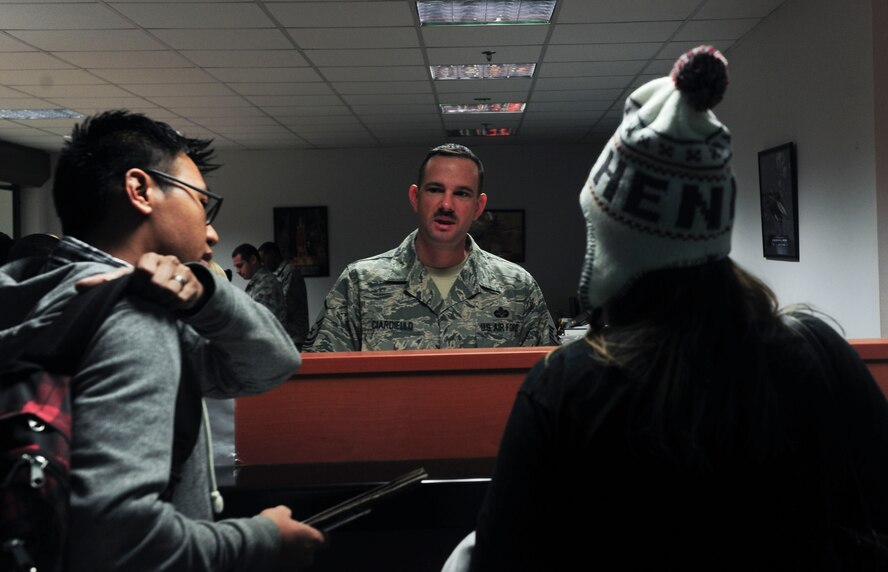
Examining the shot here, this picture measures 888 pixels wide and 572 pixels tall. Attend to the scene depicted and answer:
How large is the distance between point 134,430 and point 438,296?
1.67 meters

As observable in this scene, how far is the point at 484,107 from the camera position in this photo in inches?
303

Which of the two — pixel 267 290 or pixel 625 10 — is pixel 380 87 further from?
pixel 625 10

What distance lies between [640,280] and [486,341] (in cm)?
159

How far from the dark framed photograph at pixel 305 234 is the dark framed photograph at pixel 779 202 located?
21.6 ft

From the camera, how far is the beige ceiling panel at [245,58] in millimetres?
5402

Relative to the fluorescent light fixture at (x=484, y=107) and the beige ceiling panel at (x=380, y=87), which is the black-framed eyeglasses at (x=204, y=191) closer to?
the beige ceiling panel at (x=380, y=87)

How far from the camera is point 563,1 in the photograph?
4441mm

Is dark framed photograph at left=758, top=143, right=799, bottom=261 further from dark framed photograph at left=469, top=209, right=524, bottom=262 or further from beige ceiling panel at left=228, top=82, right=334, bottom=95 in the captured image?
dark framed photograph at left=469, top=209, right=524, bottom=262

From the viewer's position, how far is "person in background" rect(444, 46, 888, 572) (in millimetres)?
781

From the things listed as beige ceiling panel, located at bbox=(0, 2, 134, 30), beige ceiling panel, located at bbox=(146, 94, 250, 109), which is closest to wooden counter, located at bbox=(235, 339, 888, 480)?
beige ceiling panel, located at bbox=(0, 2, 134, 30)

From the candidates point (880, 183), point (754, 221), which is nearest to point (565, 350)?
point (880, 183)

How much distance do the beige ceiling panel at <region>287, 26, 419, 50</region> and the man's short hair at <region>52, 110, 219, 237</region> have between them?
13.4 feet

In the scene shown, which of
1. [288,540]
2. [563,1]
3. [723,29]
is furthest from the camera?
[723,29]

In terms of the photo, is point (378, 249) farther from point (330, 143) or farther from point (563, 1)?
point (563, 1)
